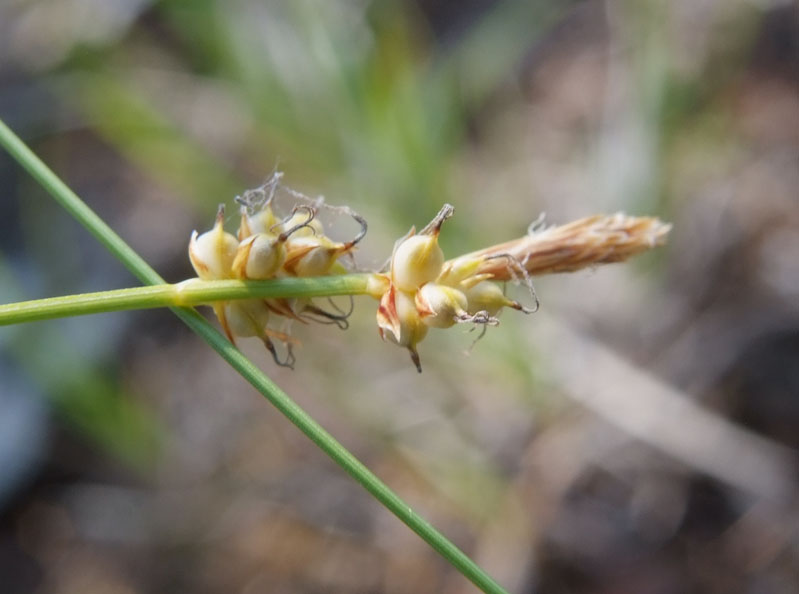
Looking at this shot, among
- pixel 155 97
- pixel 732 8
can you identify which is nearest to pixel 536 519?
pixel 732 8

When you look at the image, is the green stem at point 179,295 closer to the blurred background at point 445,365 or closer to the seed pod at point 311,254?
the seed pod at point 311,254

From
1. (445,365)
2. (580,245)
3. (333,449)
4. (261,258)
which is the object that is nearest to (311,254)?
(261,258)

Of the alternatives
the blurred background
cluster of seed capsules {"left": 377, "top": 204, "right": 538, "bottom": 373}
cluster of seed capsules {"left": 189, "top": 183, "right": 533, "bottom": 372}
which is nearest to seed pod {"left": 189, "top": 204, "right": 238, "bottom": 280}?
cluster of seed capsules {"left": 189, "top": 183, "right": 533, "bottom": 372}

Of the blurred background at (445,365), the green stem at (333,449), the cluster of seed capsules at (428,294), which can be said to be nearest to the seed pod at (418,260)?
the cluster of seed capsules at (428,294)

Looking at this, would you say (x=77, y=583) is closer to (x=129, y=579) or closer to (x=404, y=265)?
(x=129, y=579)

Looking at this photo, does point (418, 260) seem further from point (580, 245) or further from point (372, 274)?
point (580, 245)
